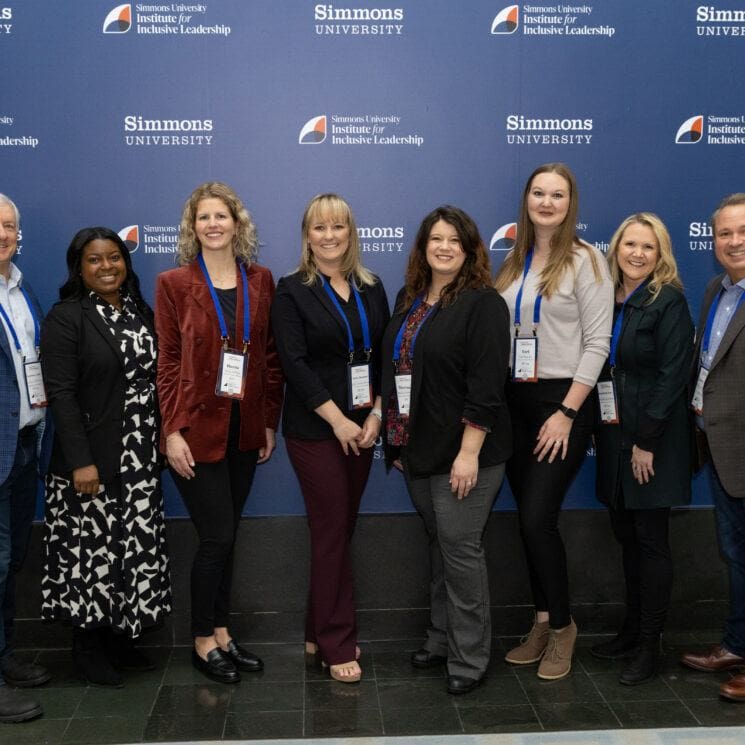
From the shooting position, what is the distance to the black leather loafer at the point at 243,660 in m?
3.14

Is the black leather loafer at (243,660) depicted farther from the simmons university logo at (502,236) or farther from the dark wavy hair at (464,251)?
the simmons university logo at (502,236)

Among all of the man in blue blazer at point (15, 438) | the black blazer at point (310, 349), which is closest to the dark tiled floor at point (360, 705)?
the man in blue blazer at point (15, 438)

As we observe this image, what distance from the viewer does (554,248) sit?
2.94 m

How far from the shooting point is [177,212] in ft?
11.1

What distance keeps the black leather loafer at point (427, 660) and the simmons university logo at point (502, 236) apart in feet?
5.43

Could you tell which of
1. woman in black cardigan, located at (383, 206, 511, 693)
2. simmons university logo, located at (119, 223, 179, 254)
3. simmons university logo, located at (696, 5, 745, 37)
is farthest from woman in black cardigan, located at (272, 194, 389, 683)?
simmons university logo, located at (696, 5, 745, 37)

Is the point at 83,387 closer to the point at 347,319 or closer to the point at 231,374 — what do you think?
the point at 231,374

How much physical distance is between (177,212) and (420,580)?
6.08ft

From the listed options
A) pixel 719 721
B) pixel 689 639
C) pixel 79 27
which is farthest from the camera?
pixel 689 639

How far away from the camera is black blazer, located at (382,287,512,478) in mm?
2713

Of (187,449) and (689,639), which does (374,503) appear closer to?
(187,449)

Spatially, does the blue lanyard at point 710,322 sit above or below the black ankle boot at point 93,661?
above

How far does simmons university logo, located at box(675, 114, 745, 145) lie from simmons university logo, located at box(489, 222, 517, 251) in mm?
771

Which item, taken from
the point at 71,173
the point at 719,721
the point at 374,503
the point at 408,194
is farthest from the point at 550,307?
the point at 71,173
